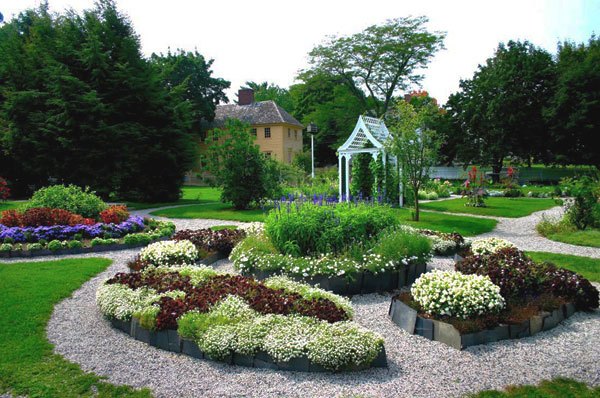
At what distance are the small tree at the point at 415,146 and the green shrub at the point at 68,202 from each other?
30.3 ft

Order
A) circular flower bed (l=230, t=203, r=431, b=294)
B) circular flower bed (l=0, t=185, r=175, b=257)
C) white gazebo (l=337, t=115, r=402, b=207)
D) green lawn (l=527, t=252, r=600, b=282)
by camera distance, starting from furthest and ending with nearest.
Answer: white gazebo (l=337, t=115, r=402, b=207), circular flower bed (l=0, t=185, r=175, b=257), green lawn (l=527, t=252, r=600, b=282), circular flower bed (l=230, t=203, r=431, b=294)

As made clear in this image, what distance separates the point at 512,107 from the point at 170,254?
34504mm

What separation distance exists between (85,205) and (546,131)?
113 feet

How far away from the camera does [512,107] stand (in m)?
36.3

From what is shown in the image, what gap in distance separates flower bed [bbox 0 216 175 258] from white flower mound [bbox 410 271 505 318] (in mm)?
7770

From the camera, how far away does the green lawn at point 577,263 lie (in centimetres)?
822

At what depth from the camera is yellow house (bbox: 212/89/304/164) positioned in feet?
143

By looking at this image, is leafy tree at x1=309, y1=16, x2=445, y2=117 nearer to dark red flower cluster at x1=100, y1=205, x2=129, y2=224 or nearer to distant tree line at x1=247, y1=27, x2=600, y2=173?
distant tree line at x1=247, y1=27, x2=600, y2=173

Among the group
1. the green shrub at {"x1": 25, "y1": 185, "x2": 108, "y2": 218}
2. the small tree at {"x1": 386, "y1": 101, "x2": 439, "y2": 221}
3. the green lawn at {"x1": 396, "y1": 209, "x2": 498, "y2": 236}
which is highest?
the small tree at {"x1": 386, "y1": 101, "x2": 439, "y2": 221}

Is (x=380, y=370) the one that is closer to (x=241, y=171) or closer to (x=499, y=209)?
(x=241, y=171)

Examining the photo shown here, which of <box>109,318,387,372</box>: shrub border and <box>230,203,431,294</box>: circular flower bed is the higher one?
<box>230,203,431,294</box>: circular flower bed

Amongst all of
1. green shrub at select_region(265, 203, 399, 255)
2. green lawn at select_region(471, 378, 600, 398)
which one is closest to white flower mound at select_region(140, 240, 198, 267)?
green shrub at select_region(265, 203, 399, 255)

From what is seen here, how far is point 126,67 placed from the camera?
22844 millimetres

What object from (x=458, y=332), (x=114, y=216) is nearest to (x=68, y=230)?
(x=114, y=216)
